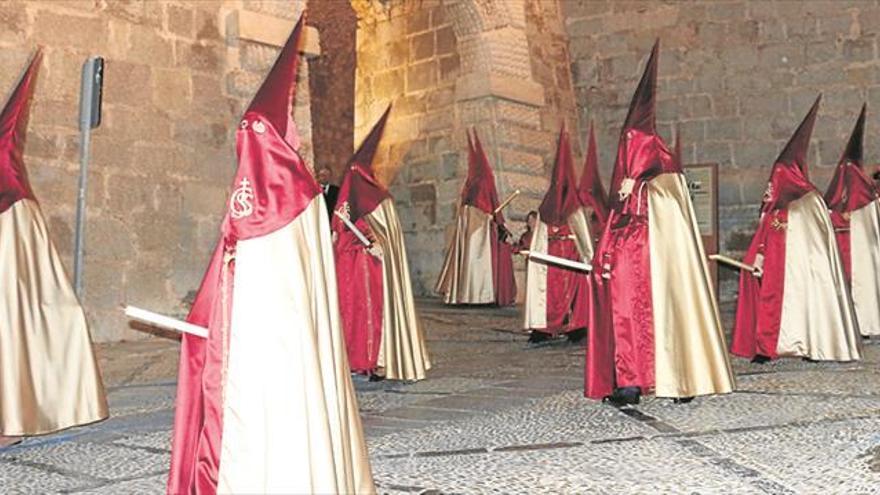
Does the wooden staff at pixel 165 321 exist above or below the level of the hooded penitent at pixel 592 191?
below

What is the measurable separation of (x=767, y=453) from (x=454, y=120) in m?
9.11

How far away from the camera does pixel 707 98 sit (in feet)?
44.8

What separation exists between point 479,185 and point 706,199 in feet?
10.5

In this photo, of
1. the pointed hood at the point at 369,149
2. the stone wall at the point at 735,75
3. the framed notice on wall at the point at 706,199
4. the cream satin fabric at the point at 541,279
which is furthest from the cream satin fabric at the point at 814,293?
the stone wall at the point at 735,75

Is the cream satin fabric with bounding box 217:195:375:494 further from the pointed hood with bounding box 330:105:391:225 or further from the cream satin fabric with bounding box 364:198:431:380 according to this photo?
the pointed hood with bounding box 330:105:391:225

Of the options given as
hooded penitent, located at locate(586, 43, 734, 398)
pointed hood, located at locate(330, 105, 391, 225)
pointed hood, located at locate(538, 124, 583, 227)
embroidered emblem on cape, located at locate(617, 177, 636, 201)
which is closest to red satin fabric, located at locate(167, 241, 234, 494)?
hooded penitent, located at locate(586, 43, 734, 398)

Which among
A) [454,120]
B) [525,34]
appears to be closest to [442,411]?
[454,120]

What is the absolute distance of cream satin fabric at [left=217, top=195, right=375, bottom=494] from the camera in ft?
8.73

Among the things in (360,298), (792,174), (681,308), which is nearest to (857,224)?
(792,174)

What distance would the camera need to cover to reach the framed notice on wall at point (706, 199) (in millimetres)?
12477

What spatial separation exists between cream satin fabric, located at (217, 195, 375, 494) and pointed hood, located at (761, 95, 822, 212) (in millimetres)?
5240

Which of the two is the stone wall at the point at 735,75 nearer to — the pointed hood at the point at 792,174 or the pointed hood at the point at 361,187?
the pointed hood at the point at 792,174

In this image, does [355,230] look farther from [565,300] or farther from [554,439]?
[565,300]

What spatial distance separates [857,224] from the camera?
8.84 m
